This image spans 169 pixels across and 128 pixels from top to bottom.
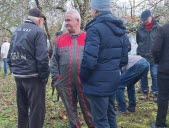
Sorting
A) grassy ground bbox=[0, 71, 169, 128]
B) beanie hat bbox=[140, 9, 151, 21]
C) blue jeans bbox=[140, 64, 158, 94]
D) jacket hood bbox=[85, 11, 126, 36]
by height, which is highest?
beanie hat bbox=[140, 9, 151, 21]

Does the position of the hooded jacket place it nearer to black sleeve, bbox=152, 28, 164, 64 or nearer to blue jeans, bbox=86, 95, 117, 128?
blue jeans, bbox=86, 95, 117, 128

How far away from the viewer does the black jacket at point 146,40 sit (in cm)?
673

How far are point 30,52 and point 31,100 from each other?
74 centimetres

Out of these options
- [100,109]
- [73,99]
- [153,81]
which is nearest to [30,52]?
[73,99]

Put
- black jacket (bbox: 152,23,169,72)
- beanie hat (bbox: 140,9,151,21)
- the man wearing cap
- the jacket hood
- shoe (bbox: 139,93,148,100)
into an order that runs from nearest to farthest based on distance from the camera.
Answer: the jacket hood → black jacket (bbox: 152,23,169,72) → beanie hat (bbox: 140,9,151,21) → the man wearing cap → shoe (bbox: 139,93,148,100)

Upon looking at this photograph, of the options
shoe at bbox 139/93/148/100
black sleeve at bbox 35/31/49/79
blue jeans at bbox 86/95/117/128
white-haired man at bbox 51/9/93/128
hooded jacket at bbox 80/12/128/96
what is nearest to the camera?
hooded jacket at bbox 80/12/128/96

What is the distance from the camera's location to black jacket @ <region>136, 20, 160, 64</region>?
673 centimetres

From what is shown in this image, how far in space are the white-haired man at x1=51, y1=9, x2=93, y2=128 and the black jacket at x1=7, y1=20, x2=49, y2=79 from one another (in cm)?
25

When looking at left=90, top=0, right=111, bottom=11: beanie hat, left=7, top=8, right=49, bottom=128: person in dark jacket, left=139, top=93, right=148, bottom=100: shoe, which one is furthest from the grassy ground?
left=90, top=0, right=111, bottom=11: beanie hat

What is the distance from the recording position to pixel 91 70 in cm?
365

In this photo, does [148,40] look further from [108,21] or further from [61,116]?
[108,21]

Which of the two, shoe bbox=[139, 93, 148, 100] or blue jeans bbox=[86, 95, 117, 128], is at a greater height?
blue jeans bbox=[86, 95, 117, 128]

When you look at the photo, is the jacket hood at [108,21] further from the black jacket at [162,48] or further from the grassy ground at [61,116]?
the grassy ground at [61,116]

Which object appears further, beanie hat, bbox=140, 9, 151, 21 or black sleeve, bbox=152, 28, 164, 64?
beanie hat, bbox=140, 9, 151, 21
